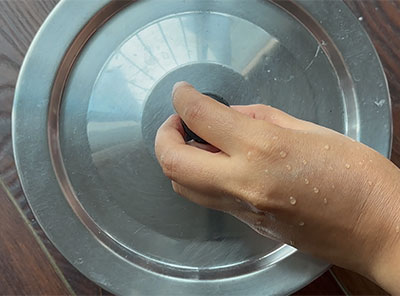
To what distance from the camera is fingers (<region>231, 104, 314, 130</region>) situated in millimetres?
400

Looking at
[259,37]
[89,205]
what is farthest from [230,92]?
[89,205]

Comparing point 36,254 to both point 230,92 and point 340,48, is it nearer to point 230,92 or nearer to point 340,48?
point 230,92

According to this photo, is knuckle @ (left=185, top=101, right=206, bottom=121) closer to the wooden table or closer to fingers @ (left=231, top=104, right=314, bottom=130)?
fingers @ (left=231, top=104, right=314, bottom=130)

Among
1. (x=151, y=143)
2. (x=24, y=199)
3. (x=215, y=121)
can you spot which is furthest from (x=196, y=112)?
(x=24, y=199)

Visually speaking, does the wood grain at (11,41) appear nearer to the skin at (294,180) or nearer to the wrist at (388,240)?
the skin at (294,180)

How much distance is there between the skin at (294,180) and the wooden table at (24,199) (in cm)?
19

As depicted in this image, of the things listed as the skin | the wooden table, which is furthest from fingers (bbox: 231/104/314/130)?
the wooden table

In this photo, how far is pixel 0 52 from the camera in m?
0.54

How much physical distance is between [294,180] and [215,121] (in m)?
0.07

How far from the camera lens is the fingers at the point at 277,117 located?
40 centimetres

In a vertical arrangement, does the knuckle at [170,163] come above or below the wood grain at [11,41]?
below

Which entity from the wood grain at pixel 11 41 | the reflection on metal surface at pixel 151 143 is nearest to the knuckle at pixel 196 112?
the reflection on metal surface at pixel 151 143

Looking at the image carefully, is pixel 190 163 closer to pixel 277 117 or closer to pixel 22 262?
pixel 277 117

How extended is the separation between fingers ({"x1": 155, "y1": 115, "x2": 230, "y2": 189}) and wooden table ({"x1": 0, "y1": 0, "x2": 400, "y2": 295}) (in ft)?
0.75
